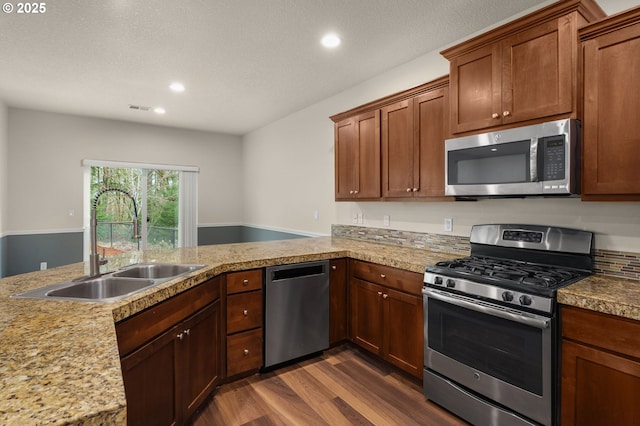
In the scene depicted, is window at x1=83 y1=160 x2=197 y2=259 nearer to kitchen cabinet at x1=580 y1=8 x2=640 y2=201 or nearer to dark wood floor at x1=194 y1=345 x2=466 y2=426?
dark wood floor at x1=194 y1=345 x2=466 y2=426

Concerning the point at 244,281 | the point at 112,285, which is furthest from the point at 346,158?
the point at 112,285

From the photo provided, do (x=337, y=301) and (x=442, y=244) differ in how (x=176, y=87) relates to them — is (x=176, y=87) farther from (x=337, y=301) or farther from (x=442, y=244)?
(x=442, y=244)

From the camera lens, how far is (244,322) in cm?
246

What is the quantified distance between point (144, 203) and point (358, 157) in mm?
4116

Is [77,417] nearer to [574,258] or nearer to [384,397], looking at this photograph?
[384,397]

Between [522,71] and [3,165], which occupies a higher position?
[522,71]

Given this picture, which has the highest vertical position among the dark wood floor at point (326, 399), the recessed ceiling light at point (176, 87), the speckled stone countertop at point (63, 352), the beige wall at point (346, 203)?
the recessed ceiling light at point (176, 87)

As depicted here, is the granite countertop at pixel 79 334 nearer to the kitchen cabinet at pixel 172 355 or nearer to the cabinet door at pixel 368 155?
the kitchen cabinet at pixel 172 355

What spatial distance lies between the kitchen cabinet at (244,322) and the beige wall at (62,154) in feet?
13.2

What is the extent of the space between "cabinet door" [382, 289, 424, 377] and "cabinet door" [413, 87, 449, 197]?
853mm

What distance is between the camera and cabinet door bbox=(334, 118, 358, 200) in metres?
3.31

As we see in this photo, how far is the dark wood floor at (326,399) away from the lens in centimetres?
207

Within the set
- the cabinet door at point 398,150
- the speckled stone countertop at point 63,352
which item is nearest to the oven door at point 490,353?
the speckled stone countertop at point 63,352

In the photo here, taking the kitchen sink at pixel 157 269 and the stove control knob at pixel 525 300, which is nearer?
the stove control knob at pixel 525 300
